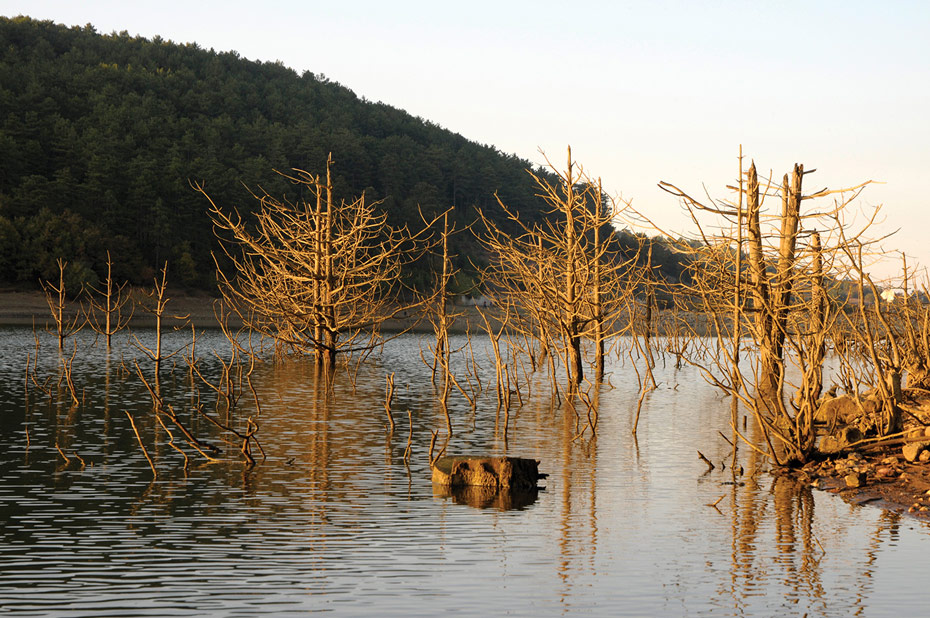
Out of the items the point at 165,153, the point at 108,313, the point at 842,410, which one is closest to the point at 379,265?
the point at 108,313

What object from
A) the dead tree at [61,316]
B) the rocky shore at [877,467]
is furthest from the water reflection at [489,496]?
the dead tree at [61,316]

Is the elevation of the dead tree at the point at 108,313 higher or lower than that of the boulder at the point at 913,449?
higher

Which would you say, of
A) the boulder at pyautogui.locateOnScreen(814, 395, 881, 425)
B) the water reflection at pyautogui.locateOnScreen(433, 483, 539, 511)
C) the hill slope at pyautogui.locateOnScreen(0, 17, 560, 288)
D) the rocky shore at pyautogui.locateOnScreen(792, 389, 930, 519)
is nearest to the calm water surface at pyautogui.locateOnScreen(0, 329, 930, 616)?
the water reflection at pyautogui.locateOnScreen(433, 483, 539, 511)

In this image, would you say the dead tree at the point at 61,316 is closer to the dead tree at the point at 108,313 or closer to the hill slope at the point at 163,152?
the dead tree at the point at 108,313

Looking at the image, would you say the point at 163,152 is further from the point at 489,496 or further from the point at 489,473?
the point at 489,496

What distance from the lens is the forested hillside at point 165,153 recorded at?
295 feet

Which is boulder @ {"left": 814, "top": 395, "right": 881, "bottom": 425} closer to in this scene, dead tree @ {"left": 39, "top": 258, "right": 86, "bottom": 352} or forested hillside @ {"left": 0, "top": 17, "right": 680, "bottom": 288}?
dead tree @ {"left": 39, "top": 258, "right": 86, "bottom": 352}

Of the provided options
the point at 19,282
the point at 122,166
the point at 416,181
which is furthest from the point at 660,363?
the point at 416,181

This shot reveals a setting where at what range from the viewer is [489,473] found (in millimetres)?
14438

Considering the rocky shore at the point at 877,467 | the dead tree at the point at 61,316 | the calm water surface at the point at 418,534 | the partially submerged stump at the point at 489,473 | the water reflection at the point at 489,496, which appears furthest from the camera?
the dead tree at the point at 61,316

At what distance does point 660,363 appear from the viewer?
5166 cm

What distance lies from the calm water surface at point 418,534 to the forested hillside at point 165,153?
178 ft

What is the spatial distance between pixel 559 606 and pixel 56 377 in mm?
27477

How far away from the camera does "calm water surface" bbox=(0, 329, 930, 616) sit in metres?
8.93
